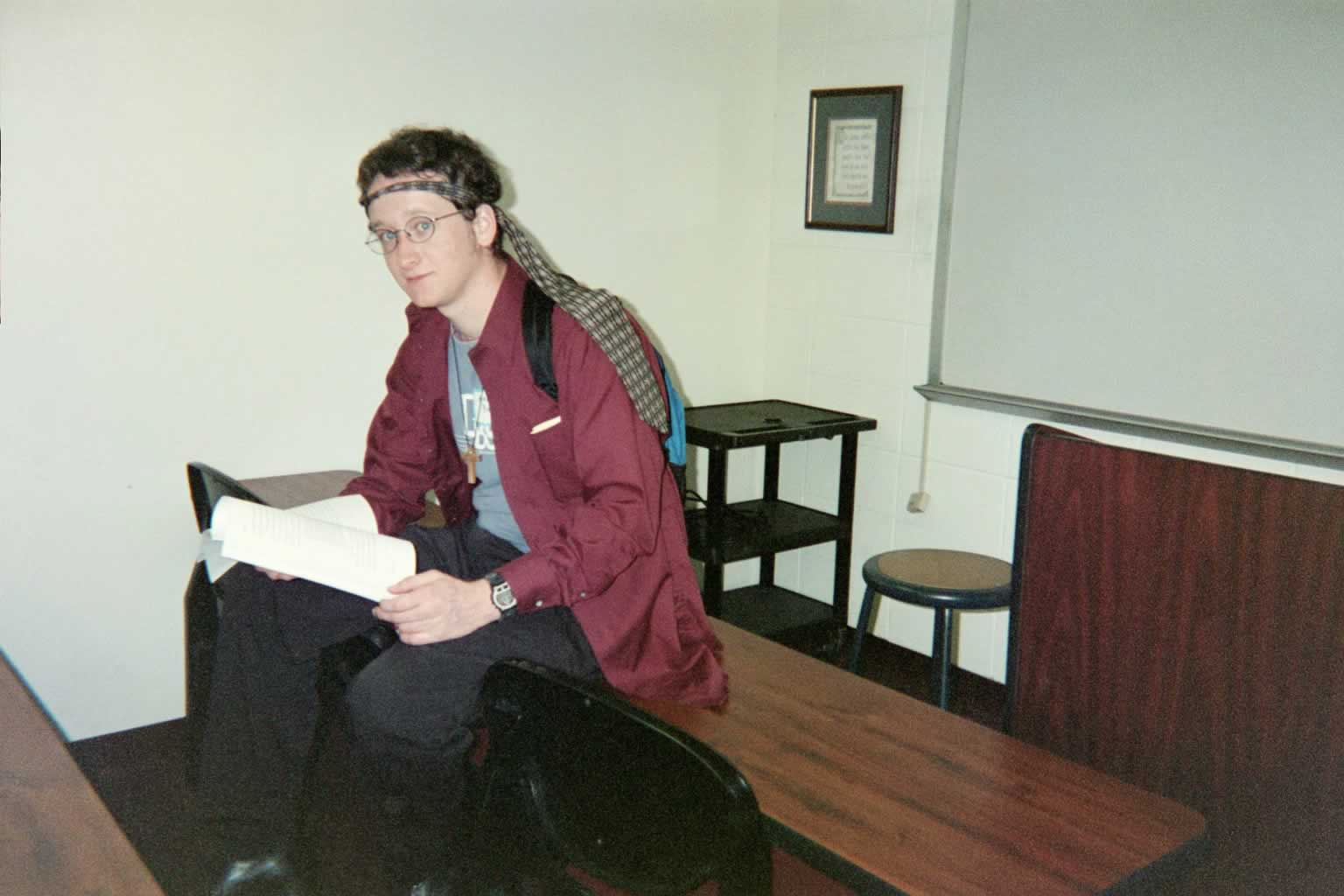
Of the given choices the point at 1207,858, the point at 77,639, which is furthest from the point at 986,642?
the point at 77,639

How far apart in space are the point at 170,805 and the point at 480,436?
129 cm

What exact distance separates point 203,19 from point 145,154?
0.34 meters

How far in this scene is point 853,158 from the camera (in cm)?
340

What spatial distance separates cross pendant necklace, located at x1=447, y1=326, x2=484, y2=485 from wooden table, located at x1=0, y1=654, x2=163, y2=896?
84cm

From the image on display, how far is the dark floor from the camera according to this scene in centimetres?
236

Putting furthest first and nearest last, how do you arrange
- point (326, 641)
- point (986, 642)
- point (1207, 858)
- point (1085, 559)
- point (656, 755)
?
point (986, 642)
point (326, 641)
point (1085, 559)
point (1207, 858)
point (656, 755)

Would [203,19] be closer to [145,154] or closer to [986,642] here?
[145,154]

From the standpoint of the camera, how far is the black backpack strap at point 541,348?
1887 mm

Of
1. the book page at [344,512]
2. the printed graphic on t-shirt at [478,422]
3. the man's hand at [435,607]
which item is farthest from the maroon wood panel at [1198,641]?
the book page at [344,512]

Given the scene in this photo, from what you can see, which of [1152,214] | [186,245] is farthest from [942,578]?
[186,245]

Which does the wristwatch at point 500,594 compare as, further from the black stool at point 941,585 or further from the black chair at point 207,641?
the black stool at point 941,585

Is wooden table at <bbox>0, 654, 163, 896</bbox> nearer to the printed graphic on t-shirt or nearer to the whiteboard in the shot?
the printed graphic on t-shirt

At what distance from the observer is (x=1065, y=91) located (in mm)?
2887

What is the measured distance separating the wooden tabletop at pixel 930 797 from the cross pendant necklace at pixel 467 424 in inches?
21.2
